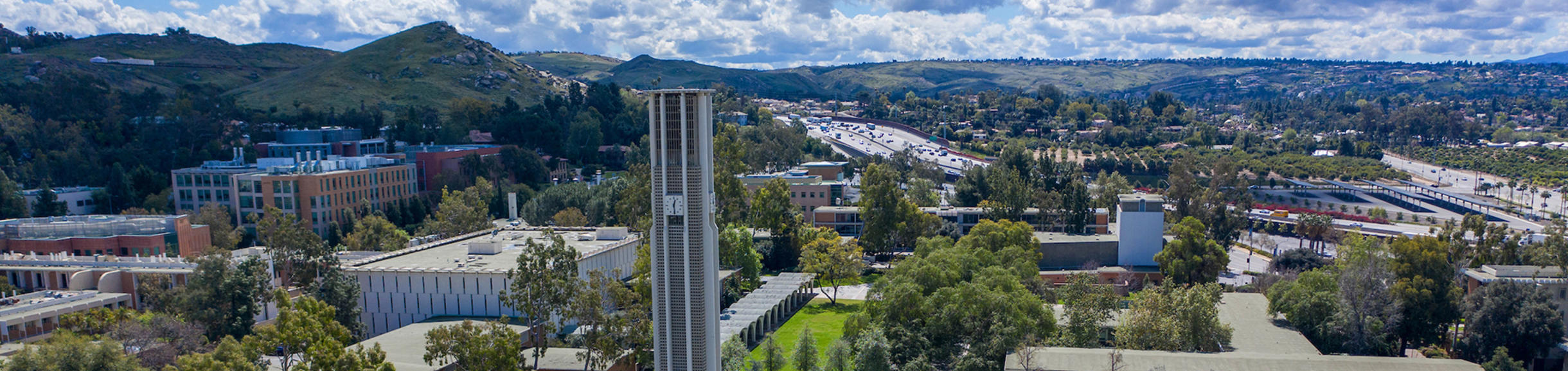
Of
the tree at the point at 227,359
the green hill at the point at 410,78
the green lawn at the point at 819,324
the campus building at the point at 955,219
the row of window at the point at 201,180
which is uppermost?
the green hill at the point at 410,78

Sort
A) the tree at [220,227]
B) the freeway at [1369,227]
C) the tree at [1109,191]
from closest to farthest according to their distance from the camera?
the tree at [220,227]
the tree at [1109,191]
the freeway at [1369,227]

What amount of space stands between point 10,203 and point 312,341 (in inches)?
2185

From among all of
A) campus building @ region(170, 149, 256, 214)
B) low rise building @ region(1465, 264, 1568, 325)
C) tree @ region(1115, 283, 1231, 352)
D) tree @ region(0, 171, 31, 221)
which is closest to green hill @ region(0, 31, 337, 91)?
tree @ region(0, 171, 31, 221)

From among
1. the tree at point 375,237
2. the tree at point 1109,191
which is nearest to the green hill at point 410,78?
the tree at point 375,237

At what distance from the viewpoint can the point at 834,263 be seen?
5422 cm

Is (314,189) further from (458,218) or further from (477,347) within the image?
(477,347)

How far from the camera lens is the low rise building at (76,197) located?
69850 millimetres

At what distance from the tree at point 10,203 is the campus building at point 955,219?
54.1 m

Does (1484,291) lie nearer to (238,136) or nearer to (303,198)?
(303,198)

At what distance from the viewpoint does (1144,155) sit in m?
123

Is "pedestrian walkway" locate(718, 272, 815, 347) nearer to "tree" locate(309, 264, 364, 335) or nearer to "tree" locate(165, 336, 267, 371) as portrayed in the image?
"tree" locate(309, 264, 364, 335)

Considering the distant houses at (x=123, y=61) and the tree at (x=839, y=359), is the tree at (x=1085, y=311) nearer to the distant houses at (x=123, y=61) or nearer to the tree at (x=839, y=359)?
the tree at (x=839, y=359)

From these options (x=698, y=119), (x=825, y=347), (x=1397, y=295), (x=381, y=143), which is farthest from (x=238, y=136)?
(x=1397, y=295)

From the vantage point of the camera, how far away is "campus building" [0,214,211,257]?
49562 millimetres
